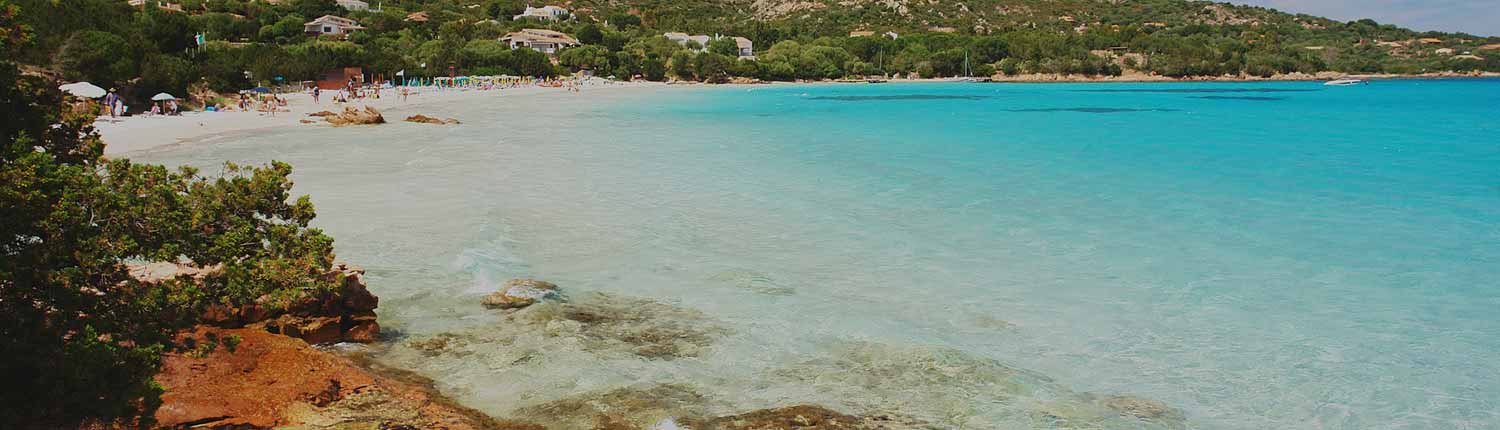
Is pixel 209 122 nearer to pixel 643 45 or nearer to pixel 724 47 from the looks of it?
pixel 643 45

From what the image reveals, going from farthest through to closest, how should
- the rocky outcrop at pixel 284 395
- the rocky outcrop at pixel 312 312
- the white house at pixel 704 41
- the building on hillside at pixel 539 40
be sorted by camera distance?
1. the white house at pixel 704 41
2. the building on hillside at pixel 539 40
3. the rocky outcrop at pixel 312 312
4. the rocky outcrop at pixel 284 395

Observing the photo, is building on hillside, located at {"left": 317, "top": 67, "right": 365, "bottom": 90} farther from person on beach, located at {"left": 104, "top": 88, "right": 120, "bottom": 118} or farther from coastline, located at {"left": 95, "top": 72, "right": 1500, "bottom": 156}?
person on beach, located at {"left": 104, "top": 88, "right": 120, "bottom": 118}

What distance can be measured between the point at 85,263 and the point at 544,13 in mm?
159231

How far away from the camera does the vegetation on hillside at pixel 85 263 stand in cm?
505

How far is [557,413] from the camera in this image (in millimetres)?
7266

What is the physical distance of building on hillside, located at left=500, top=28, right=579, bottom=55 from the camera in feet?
369

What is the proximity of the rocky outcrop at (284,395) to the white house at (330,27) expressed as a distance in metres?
108

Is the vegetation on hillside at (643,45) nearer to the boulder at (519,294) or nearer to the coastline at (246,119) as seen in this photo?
the coastline at (246,119)

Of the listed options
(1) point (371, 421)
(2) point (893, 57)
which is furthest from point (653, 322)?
(2) point (893, 57)

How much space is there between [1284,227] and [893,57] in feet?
432

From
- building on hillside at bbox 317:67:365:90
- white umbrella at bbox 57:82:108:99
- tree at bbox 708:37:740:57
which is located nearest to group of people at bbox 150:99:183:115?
white umbrella at bbox 57:82:108:99

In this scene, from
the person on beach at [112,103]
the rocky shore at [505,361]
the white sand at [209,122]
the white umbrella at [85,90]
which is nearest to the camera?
the rocky shore at [505,361]

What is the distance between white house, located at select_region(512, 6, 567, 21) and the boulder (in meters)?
149

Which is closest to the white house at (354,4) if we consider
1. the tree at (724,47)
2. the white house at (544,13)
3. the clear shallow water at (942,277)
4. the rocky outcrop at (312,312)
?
the white house at (544,13)
